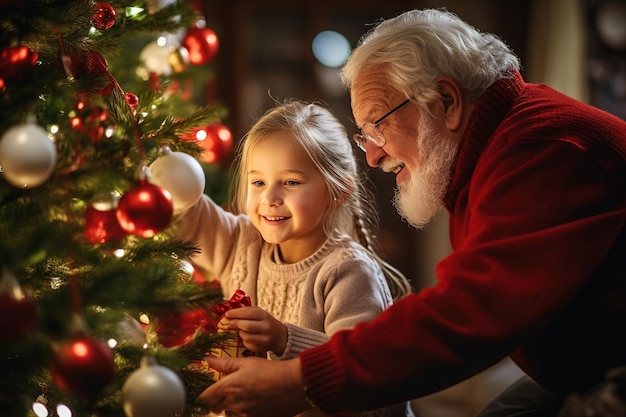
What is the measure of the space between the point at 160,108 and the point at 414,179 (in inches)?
21.5

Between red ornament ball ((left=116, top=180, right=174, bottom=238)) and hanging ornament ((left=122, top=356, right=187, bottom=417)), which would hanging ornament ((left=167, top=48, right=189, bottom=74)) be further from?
hanging ornament ((left=122, top=356, right=187, bottom=417))

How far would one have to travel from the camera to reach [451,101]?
1.48 meters

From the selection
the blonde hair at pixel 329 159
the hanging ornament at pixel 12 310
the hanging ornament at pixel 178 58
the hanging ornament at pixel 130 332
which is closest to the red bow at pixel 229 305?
the hanging ornament at pixel 130 332

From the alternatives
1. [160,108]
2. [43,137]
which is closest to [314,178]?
[160,108]

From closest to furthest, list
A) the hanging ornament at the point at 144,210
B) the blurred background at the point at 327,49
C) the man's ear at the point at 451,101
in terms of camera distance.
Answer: the hanging ornament at the point at 144,210, the man's ear at the point at 451,101, the blurred background at the point at 327,49

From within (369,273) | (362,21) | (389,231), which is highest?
(369,273)

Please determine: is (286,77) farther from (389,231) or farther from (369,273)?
(369,273)

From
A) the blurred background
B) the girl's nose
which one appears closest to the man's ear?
the girl's nose

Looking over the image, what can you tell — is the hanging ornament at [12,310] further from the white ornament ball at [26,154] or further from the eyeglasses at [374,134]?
the eyeglasses at [374,134]

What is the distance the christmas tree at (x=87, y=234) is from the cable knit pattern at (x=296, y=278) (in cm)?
24

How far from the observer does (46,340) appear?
96 cm

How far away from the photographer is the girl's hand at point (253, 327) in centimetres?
131

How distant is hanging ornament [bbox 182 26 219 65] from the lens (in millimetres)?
2002

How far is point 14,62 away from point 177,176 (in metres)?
0.30
